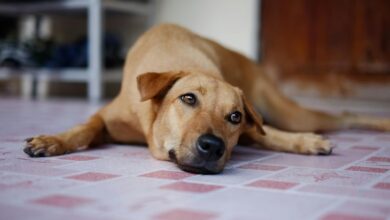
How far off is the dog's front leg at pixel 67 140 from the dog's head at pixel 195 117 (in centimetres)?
32

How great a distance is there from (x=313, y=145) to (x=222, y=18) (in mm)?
2937

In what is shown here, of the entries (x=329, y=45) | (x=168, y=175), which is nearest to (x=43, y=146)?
(x=168, y=175)

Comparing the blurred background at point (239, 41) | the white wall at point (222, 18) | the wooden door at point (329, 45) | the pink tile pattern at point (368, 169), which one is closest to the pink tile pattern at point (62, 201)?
the pink tile pattern at point (368, 169)

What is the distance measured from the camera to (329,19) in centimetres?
445

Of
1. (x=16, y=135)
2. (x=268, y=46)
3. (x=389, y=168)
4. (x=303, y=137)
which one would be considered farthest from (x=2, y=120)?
(x=268, y=46)

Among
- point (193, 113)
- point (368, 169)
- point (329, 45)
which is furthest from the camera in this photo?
point (329, 45)

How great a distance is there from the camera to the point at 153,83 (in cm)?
177

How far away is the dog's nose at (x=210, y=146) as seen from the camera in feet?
5.08

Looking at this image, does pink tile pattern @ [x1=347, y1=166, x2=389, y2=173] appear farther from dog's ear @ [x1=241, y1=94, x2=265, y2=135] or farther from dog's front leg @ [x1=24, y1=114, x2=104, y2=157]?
dog's front leg @ [x1=24, y1=114, x2=104, y2=157]

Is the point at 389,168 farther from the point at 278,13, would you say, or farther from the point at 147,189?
the point at 278,13

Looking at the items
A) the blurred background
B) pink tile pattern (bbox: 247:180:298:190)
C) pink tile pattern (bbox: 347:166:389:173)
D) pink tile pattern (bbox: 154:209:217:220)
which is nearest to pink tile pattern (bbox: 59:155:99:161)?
pink tile pattern (bbox: 247:180:298:190)

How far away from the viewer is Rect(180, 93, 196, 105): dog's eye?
1711 mm

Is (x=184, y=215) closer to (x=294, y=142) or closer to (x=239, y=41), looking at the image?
(x=294, y=142)

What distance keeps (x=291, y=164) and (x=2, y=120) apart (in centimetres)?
185
